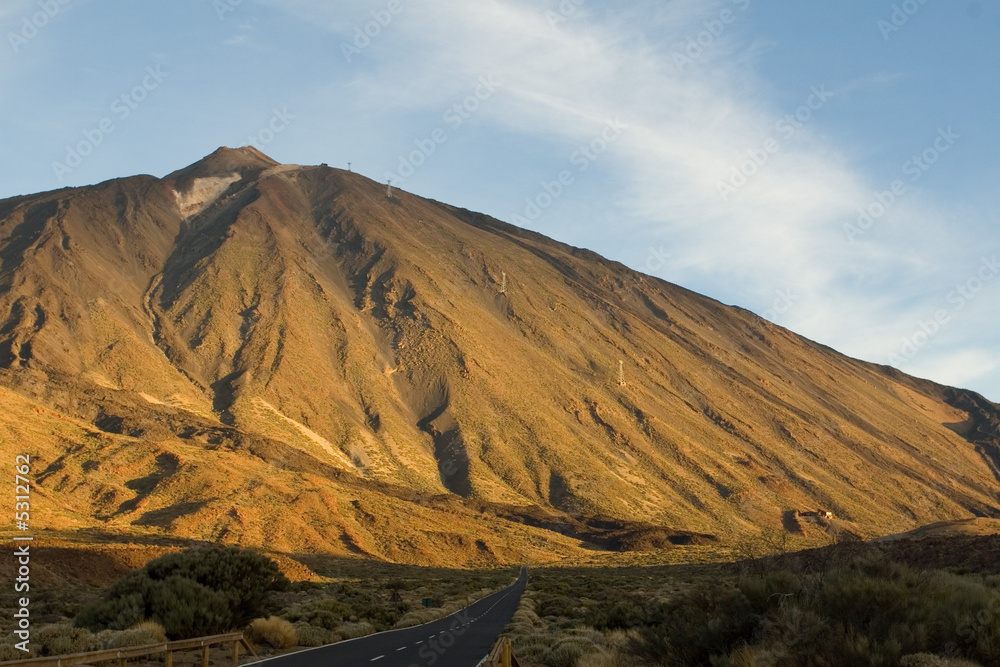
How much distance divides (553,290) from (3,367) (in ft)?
332

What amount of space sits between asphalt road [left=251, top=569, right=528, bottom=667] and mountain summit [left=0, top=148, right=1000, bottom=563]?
44.7m

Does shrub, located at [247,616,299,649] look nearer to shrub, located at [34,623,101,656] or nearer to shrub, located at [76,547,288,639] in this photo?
shrub, located at [76,547,288,639]

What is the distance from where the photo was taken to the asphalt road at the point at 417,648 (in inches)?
587

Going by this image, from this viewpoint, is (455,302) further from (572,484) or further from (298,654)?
(298,654)

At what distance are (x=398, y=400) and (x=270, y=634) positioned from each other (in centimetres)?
10800

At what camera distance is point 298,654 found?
16.4 meters

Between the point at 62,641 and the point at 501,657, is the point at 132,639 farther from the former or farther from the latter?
the point at 501,657

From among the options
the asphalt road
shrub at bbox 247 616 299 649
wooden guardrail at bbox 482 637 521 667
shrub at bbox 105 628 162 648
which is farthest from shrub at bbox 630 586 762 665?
shrub at bbox 247 616 299 649

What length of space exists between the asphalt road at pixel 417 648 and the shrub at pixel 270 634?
1007 millimetres

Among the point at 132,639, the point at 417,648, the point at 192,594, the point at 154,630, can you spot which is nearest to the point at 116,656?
the point at 132,639

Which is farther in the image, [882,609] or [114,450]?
[114,450]

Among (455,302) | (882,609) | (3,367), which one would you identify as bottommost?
(882,609)

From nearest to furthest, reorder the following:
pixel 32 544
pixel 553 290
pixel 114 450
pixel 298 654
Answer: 1. pixel 298 654
2. pixel 32 544
3. pixel 114 450
4. pixel 553 290

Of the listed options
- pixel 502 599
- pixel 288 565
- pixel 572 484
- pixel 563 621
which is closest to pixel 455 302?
pixel 572 484
